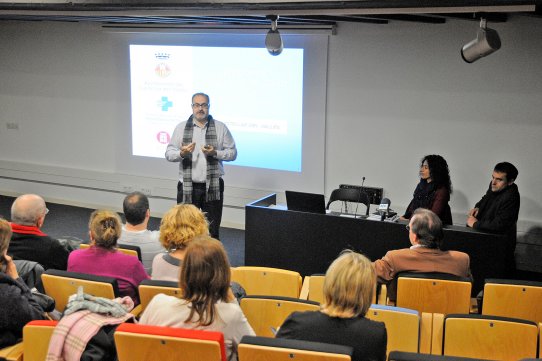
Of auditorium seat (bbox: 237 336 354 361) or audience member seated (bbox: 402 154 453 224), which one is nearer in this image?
auditorium seat (bbox: 237 336 354 361)

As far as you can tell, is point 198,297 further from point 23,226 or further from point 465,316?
point 23,226

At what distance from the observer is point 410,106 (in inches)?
278

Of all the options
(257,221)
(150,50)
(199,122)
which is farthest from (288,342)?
(150,50)

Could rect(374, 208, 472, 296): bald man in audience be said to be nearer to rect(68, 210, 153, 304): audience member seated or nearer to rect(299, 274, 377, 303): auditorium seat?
rect(299, 274, 377, 303): auditorium seat

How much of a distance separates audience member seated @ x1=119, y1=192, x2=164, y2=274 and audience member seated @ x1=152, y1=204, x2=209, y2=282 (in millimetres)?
537

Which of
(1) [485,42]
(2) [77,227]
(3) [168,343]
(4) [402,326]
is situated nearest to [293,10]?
(1) [485,42]

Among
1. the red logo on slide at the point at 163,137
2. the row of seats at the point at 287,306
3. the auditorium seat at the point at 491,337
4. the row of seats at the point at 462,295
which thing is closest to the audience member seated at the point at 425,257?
the row of seats at the point at 462,295

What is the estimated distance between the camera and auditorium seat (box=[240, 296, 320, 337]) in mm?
3326

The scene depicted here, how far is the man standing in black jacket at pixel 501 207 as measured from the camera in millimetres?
5375

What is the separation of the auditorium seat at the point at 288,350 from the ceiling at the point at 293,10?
3.03m

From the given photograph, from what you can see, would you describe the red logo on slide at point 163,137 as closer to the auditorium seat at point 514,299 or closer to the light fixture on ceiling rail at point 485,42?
the light fixture on ceiling rail at point 485,42

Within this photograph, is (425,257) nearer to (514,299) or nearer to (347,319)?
(514,299)

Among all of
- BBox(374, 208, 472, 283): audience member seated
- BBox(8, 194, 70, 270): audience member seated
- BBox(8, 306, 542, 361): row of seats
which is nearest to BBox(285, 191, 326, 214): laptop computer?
BBox(374, 208, 472, 283): audience member seated

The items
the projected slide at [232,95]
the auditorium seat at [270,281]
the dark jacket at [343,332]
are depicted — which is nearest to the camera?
the dark jacket at [343,332]
